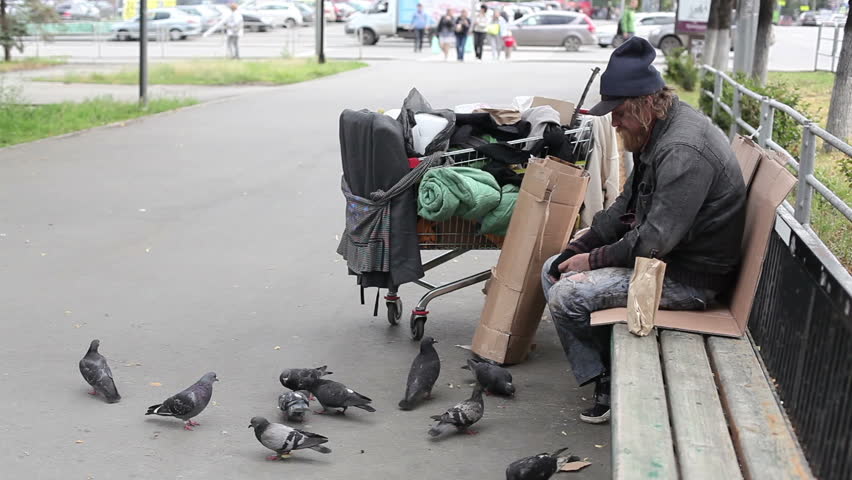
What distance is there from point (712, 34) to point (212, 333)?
2107 cm

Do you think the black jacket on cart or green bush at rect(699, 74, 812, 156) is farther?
green bush at rect(699, 74, 812, 156)

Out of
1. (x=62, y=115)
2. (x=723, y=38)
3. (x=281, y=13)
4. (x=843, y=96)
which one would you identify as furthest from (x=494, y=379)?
(x=281, y=13)

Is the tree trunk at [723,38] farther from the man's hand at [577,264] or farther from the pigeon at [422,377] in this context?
the pigeon at [422,377]

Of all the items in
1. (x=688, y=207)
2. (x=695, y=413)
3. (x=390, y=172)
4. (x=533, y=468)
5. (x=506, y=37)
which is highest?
(x=506, y=37)

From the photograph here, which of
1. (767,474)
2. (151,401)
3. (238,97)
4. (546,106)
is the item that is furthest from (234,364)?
(238,97)

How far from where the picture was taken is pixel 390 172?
637cm

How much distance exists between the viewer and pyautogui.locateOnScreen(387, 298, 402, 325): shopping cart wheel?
7.05 metres

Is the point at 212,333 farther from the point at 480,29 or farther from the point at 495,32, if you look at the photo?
the point at 480,29

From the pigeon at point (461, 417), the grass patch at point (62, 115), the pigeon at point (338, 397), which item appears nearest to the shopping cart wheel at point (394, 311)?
the pigeon at point (338, 397)

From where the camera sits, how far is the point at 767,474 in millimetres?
3580

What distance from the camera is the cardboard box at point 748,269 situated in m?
4.87

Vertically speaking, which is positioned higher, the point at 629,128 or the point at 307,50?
the point at 629,128

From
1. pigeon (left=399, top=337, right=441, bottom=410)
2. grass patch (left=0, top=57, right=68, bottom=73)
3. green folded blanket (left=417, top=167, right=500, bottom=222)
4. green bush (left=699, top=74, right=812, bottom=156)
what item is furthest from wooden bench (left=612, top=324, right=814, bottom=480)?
grass patch (left=0, top=57, right=68, bottom=73)

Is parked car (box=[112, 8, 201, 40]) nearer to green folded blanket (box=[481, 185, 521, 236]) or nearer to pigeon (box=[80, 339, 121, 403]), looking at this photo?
green folded blanket (box=[481, 185, 521, 236])
